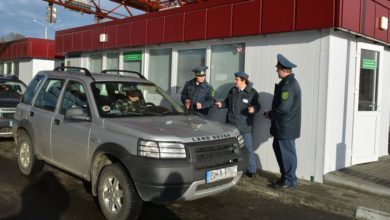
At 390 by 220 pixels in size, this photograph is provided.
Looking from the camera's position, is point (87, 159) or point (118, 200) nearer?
point (118, 200)

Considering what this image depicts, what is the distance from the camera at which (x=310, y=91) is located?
7.03m

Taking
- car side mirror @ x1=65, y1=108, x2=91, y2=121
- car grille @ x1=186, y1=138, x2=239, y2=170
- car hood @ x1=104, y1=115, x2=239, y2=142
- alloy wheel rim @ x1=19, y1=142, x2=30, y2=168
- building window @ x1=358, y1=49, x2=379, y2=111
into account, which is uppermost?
building window @ x1=358, y1=49, x2=379, y2=111

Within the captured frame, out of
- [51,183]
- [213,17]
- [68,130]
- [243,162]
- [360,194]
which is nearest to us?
[243,162]

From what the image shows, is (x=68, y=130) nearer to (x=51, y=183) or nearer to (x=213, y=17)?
(x=51, y=183)

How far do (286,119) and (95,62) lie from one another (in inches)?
329

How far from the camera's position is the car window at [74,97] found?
18.6 feet

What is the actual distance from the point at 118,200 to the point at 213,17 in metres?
4.98

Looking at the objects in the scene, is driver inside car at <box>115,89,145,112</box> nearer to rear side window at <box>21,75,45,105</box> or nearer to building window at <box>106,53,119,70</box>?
rear side window at <box>21,75,45,105</box>

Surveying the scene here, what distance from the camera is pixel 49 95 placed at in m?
6.51

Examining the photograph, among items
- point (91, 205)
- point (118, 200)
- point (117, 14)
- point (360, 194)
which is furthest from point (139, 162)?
point (117, 14)

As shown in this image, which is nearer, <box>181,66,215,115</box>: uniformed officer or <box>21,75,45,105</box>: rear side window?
<box>21,75,45,105</box>: rear side window

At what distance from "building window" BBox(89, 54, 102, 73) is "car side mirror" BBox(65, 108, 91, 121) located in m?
7.84

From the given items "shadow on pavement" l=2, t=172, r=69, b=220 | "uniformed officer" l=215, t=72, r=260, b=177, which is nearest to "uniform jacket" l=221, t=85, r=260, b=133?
"uniformed officer" l=215, t=72, r=260, b=177

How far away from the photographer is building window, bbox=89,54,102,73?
12922 millimetres
